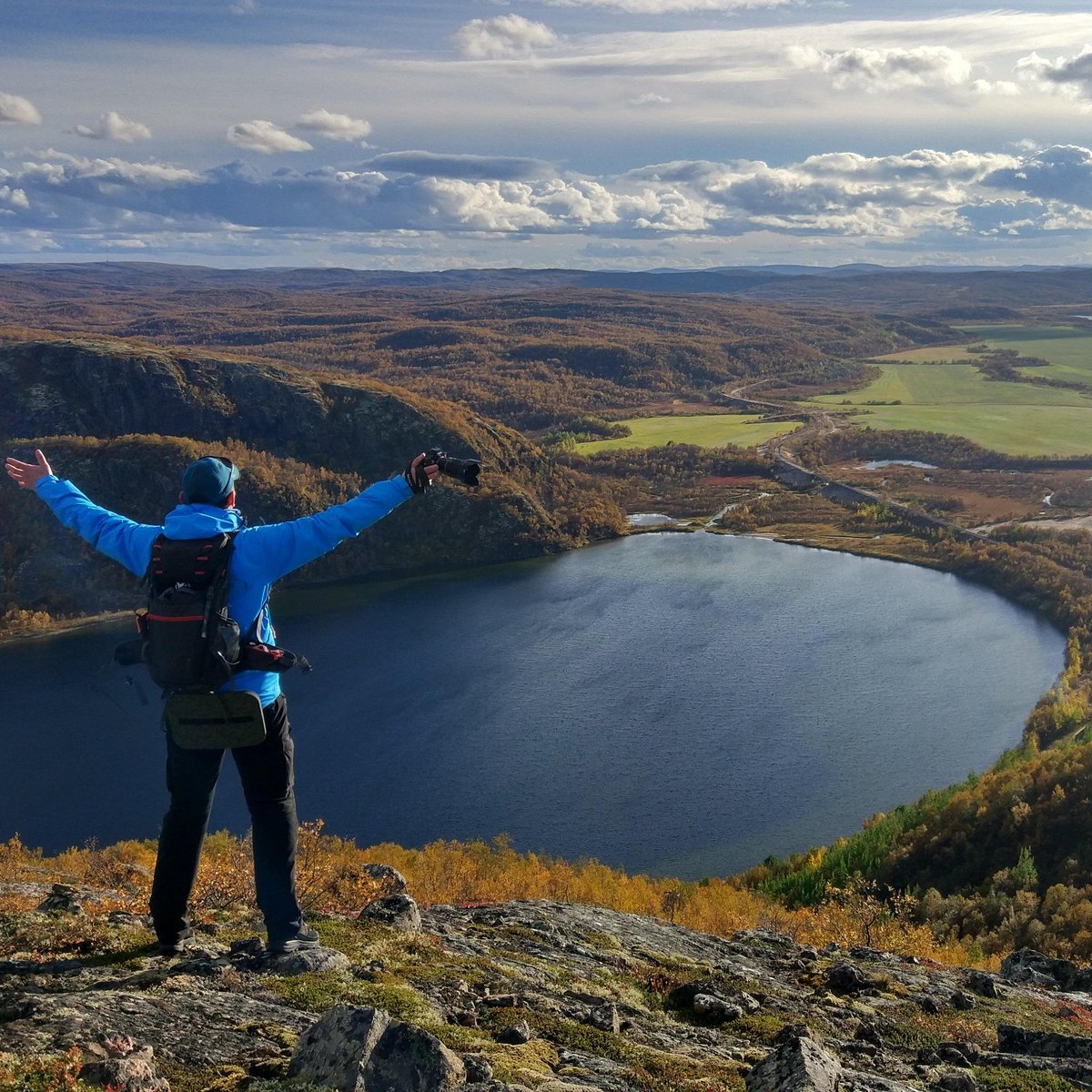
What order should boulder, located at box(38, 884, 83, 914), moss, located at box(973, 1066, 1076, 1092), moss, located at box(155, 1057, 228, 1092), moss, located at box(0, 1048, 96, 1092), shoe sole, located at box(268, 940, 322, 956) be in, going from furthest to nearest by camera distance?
1. boulder, located at box(38, 884, 83, 914)
2. moss, located at box(973, 1066, 1076, 1092)
3. shoe sole, located at box(268, 940, 322, 956)
4. moss, located at box(155, 1057, 228, 1092)
5. moss, located at box(0, 1048, 96, 1092)

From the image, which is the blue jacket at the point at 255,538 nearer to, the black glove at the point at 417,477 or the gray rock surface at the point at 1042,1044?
the black glove at the point at 417,477

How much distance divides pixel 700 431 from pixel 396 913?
16509 centimetres

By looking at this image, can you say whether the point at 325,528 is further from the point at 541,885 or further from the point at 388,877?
the point at 541,885

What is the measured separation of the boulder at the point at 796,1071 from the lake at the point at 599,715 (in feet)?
117

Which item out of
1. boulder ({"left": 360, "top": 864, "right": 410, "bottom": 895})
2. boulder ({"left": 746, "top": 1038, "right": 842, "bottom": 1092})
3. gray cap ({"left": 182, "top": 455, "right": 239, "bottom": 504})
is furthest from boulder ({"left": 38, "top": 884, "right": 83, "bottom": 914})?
boulder ({"left": 746, "top": 1038, "right": 842, "bottom": 1092})

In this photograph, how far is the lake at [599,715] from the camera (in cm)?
4619

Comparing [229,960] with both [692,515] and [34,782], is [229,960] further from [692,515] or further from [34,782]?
[692,515]

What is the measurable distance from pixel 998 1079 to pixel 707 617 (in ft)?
240

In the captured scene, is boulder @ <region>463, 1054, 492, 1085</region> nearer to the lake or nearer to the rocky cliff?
the rocky cliff

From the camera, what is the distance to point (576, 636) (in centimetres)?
7550

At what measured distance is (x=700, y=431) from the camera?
561 feet

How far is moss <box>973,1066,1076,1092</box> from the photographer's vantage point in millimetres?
8273

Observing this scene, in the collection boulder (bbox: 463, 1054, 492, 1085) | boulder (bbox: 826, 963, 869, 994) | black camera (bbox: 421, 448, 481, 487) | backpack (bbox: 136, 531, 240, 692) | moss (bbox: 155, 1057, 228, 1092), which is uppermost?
black camera (bbox: 421, 448, 481, 487)

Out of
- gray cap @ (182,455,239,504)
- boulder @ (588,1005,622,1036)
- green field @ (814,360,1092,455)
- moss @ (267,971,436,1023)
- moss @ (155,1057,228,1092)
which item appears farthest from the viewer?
green field @ (814,360,1092,455)
